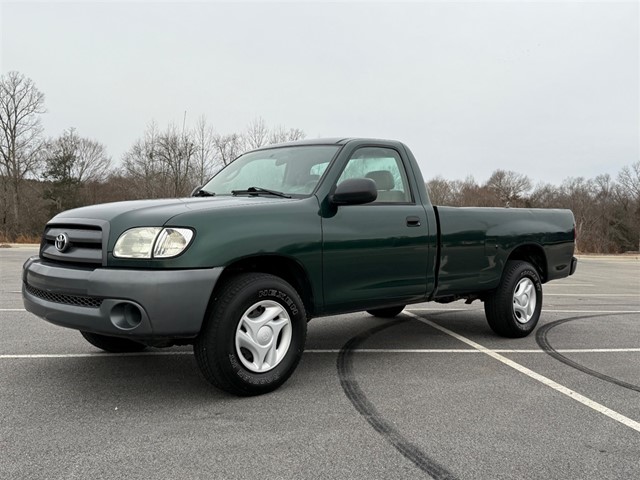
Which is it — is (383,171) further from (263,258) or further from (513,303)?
(513,303)

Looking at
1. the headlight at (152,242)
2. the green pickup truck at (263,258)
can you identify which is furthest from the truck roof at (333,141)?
the headlight at (152,242)

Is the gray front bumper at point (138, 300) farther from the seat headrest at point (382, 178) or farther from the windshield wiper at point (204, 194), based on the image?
the seat headrest at point (382, 178)

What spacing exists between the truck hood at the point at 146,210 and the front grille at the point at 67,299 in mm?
461

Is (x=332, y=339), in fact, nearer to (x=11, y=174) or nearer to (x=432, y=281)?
(x=432, y=281)

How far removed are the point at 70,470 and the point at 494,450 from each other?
2.18 m

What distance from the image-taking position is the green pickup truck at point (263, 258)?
3271 millimetres

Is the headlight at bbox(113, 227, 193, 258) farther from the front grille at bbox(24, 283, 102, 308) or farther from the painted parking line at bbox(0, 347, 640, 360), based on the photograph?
the painted parking line at bbox(0, 347, 640, 360)

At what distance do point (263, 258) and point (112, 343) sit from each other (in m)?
1.84

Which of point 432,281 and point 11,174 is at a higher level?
point 11,174

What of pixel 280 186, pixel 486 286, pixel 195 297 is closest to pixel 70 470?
pixel 195 297

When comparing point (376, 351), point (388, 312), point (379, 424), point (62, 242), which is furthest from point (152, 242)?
point (388, 312)

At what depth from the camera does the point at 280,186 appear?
443 centimetres

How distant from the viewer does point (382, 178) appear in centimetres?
480

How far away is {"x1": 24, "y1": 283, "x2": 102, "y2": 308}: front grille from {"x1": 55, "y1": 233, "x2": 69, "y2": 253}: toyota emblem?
0.31 metres
